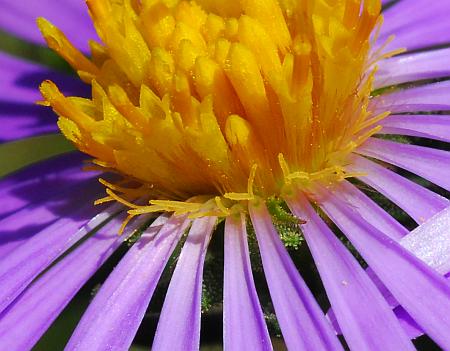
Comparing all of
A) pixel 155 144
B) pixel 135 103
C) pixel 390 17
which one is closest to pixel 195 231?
pixel 155 144

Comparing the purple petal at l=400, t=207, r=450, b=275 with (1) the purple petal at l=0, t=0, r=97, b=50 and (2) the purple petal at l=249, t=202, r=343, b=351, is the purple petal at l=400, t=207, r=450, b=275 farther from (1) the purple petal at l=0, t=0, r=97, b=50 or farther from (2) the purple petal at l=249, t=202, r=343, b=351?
(1) the purple petal at l=0, t=0, r=97, b=50

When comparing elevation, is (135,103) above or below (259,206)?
above

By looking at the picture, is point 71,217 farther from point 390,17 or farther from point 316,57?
point 390,17

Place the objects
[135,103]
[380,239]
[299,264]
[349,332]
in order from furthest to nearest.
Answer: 1. [135,103]
2. [299,264]
3. [380,239]
4. [349,332]

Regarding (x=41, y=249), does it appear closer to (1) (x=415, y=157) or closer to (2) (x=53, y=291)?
(2) (x=53, y=291)

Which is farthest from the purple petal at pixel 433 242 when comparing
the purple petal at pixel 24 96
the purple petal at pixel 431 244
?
the purple petal at pixel 24 96

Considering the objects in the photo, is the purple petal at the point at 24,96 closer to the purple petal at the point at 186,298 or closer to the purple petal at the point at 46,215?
A: the purple petal at the point at 46,215

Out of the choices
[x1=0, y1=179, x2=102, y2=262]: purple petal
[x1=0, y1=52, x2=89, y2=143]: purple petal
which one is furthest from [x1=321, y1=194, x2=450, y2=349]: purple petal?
[x1=0, y1=52, x2=89, y2=143]: purple petal
